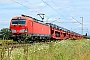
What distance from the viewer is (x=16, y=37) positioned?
30.1 meters

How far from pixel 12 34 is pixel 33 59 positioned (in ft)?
77.7

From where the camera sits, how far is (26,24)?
3059 cm

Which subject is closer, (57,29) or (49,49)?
(49,49)

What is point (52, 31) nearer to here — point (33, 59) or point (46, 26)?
point (46, 26)

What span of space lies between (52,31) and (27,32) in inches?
522

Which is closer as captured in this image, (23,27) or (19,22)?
(23,27)

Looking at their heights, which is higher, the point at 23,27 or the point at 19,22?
the point at 19,22

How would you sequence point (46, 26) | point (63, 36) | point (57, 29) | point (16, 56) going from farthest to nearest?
point (63, 36)
point (57, 29)
point (46, 26)
point (16, 56)

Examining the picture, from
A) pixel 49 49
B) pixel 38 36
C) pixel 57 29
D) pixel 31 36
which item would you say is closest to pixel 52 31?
pixel 57 29

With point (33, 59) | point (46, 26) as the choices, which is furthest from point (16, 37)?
point (33, 59)

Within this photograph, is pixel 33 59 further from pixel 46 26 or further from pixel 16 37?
pixel 46 26

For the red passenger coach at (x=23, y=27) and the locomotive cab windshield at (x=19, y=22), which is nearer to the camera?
the red passenger coach at (x=23, y=27)

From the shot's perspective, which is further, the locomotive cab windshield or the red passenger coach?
the locomotive cab windshield

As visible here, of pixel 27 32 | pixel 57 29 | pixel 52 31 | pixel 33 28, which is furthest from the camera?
pixel 57 29
